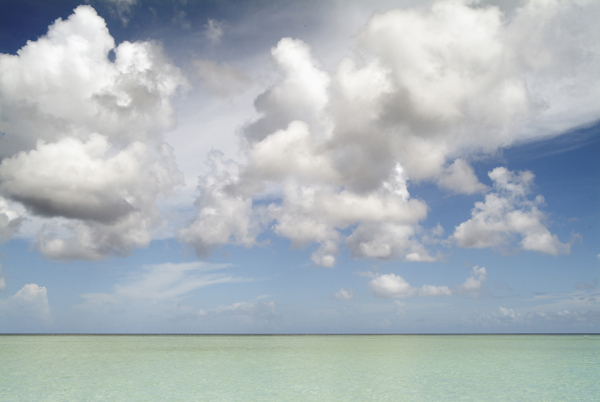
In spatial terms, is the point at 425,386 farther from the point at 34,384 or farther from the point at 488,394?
the point at 34,384

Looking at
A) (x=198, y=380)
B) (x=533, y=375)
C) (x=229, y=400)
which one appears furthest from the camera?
(x=533, y=375)

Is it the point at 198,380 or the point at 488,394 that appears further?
the point at 198,380

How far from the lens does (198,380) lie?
1217 inches

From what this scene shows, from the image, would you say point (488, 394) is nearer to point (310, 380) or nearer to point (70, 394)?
point (310, 380)

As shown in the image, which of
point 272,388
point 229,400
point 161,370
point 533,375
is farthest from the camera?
point 161,370

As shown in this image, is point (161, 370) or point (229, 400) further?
point (161, 370)

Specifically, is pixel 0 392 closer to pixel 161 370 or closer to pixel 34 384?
pixel 34 384

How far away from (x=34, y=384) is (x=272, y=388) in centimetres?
1579

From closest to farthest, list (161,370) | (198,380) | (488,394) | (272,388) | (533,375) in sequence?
(488,394) → (272,388) → (198,380) → (533,375) → (161,370)

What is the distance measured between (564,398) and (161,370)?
30.8 metres

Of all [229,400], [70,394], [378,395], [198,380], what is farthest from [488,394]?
[70,394]

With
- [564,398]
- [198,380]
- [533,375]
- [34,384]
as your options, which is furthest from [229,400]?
[533,375]

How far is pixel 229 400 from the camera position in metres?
23.6

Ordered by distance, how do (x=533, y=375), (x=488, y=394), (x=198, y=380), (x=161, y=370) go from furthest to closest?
(x=161, y=370) < (x=533, y=375) < (x=198, y=380) < (x=488, y=394)
